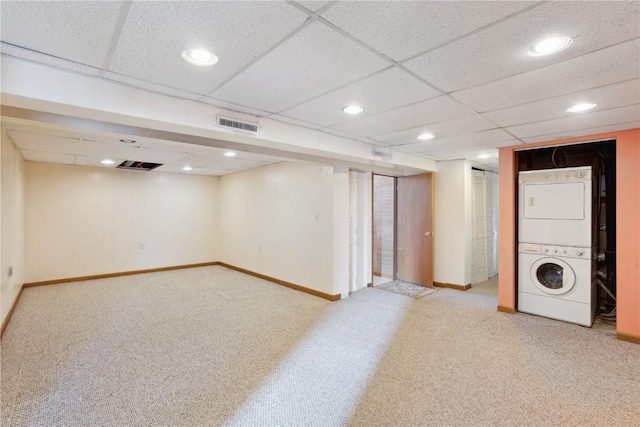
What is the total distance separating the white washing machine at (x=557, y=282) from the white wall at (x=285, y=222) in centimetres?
247

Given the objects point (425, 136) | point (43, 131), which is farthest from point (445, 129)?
point (43, 131)

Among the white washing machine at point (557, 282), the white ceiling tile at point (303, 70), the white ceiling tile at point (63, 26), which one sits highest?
the white ceiling tile at point (63, 26)

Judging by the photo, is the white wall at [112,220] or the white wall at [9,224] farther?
the white wall at [112,220]

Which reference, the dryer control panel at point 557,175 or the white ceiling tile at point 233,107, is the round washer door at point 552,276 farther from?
the white ceiling tile at point 233,107

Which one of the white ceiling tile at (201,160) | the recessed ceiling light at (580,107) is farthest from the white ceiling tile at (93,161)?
the recessed ceiling light at (580,107)

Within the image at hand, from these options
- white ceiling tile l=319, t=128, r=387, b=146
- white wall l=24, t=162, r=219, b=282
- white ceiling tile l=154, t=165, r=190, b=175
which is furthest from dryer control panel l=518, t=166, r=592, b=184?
white wall l=24, t=162, r=219, b=282

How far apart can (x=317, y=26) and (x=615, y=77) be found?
6.75ft

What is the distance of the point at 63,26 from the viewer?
5.08 ft

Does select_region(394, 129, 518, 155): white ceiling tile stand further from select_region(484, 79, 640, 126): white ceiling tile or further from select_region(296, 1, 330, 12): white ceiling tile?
select_region(296, 1, 330, 12): white ceiling tile

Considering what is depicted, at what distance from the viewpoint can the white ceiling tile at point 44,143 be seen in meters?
3.76

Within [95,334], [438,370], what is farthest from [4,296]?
[438,370]

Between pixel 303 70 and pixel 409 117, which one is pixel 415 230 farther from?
pixel 303 70

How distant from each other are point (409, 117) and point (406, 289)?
11.1 feet

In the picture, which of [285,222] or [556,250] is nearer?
[556,250]
